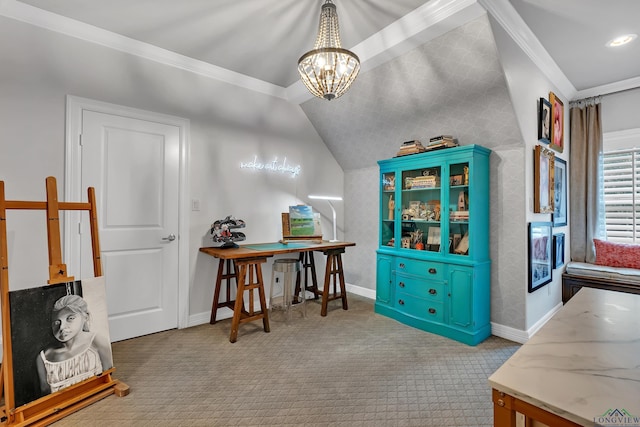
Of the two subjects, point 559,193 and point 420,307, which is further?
point 559,193

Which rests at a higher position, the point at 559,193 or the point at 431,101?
the point at 431,101

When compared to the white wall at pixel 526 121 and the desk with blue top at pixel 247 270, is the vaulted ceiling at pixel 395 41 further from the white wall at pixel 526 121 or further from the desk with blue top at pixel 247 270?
the desk with blue top at pixel 247 270

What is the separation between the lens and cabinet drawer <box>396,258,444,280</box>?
10.0 feet

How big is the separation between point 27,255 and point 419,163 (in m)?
3.57

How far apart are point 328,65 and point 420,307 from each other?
2499 mm

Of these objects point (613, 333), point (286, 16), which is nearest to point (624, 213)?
point (613, 333)

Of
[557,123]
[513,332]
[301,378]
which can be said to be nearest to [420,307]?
[513,332]

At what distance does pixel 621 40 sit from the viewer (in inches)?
109

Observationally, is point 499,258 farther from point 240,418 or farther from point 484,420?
point 240,418

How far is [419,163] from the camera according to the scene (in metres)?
3.23

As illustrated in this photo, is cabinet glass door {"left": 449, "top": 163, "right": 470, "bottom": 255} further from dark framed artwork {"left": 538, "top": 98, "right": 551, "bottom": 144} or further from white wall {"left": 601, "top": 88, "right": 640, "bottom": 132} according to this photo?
white wall {"left": 601, "top": 88, "right": 640, "bottom": 132}

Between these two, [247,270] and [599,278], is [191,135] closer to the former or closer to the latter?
[247,270]

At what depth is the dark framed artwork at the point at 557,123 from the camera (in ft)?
10.9

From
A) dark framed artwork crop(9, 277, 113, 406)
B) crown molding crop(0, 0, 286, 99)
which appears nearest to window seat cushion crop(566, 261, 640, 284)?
crown molding crop(0, 0, 286, 99)
